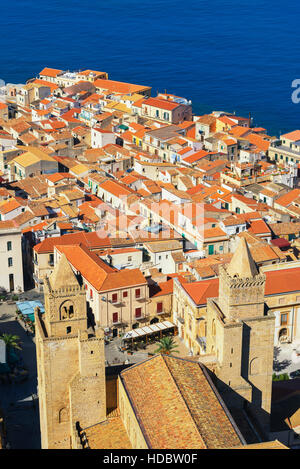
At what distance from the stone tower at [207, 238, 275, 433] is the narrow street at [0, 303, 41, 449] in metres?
12.3

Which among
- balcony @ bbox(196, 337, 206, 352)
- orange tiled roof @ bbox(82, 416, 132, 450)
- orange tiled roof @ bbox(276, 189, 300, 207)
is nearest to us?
orange tiled roof @ bbox(82, 416, 132, 450)

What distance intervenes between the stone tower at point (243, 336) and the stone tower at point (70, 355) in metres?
6.46

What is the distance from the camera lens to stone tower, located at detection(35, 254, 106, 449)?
3497 centimetres

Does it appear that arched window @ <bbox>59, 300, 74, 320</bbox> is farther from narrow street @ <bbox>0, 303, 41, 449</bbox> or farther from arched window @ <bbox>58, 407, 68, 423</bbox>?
narrow street @ <bbox>0, 303, 41, 449</bbox>

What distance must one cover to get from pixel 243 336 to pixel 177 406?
688cm

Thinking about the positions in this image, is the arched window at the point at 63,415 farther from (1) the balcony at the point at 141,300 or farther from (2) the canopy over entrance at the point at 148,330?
(1) the balcony at the point at 141,300

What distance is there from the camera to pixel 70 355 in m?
35.6

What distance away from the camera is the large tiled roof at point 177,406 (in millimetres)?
30531

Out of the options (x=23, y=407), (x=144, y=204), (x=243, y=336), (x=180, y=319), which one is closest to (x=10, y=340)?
(x=23, y=407)

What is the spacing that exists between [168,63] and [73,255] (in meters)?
124

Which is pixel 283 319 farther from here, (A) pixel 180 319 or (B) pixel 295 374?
(A) pixel 180 319

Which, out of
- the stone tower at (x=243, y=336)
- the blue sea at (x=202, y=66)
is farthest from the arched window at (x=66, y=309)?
the blue sea at (x=202, y=66)

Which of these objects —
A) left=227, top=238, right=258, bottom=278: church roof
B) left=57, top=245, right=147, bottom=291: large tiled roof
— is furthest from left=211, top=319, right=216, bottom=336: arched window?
left=57, top=245, right=147, bottom=291: large tiled roof

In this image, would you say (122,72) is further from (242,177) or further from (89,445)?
(89,445)
